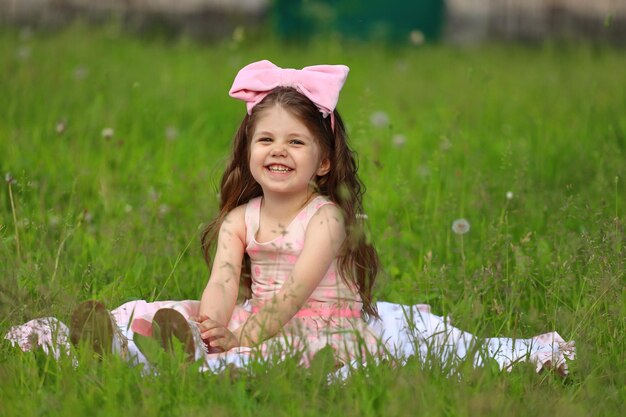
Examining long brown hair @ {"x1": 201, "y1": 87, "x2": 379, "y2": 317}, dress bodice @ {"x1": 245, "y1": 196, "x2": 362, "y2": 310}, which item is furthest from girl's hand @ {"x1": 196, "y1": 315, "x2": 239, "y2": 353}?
long brown hair @ {"x1": 201, "y1": 87, "x2": 379, "y2": 317}

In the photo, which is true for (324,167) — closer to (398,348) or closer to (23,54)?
(398,348)

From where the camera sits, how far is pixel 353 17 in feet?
31.6

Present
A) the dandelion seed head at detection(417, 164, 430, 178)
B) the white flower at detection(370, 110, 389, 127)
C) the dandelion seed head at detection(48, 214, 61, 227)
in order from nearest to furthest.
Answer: the dandelion seed head at detection(48, 214, 61, 227), the dandelion seed head at detection(417, 164, 430, 178), the white flower at detection(370, 110, 389, 127)

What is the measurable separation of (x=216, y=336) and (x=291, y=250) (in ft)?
1.23

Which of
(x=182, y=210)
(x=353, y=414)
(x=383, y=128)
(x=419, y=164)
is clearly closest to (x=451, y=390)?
(x=353, y=414)

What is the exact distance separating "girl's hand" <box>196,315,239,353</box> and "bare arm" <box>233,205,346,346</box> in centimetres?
3

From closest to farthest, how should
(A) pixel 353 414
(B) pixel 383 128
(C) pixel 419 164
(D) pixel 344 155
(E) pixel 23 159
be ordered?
(A) pixel 353 414 < (D) pixel 344 155 < (E) pixel 23 159 < (C) pixel 419 164 < (B) pixel 383 128

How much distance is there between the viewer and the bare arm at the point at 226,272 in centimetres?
319

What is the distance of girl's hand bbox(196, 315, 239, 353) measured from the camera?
303 cm

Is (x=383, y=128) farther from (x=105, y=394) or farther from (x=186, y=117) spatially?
(x=105, y=394)

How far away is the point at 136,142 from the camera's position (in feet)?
17.3

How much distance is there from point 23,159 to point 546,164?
2.37m

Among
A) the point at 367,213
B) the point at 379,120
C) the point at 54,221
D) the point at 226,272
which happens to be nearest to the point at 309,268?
the point at 226,272

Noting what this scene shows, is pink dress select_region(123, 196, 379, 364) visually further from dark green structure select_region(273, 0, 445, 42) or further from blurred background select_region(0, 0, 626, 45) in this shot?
dark green structure select_region(273, 0, 445, 42)
